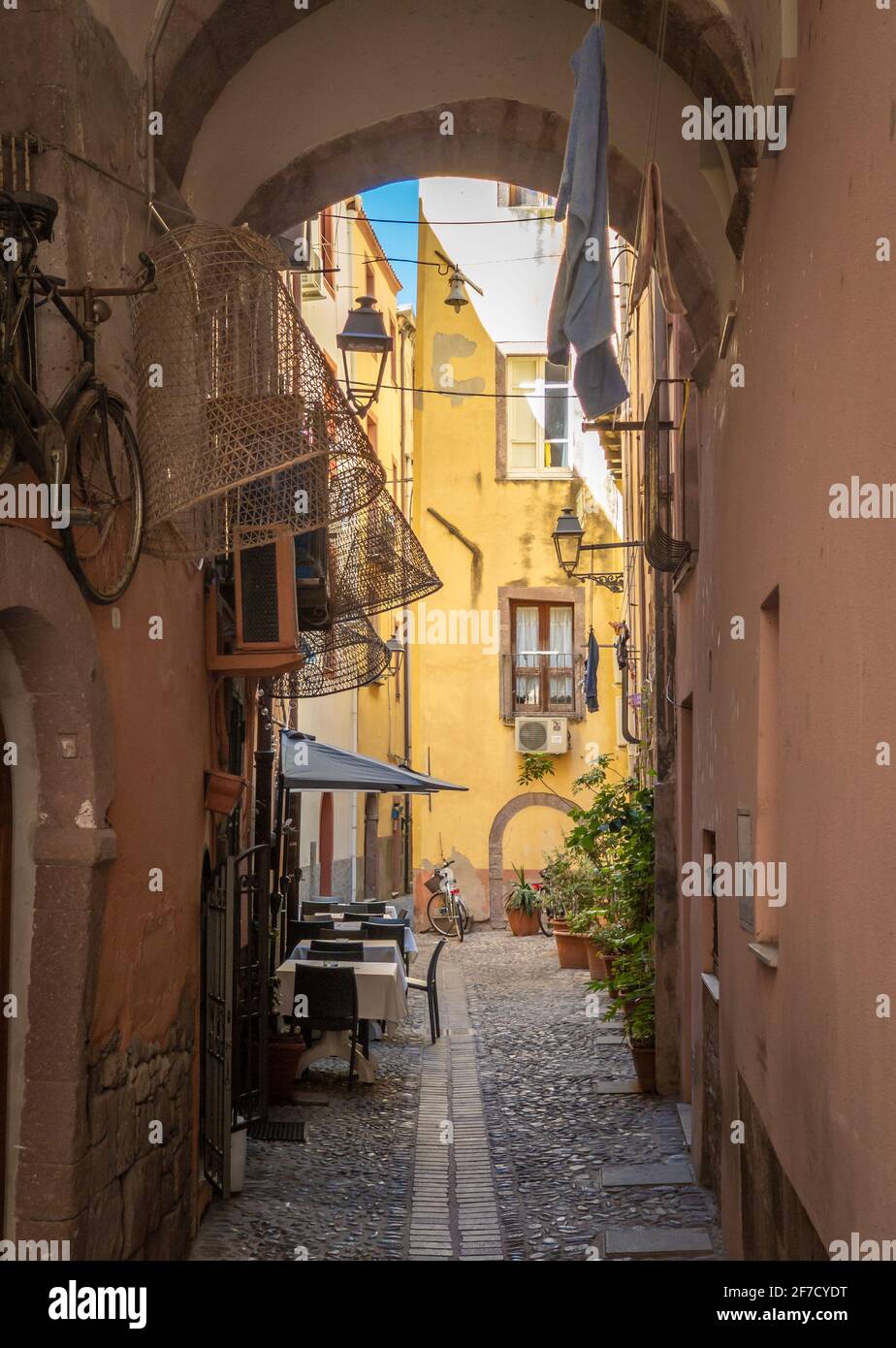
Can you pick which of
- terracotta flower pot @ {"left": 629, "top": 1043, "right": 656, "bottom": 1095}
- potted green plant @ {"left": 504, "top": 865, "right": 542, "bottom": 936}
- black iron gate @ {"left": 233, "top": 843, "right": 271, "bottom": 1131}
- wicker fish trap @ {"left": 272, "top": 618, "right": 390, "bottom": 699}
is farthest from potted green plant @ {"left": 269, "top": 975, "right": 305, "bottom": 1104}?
potted green plant @ {"left": 504, "top": 865, "right": 542, "bottom": 936}

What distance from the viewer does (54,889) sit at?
5.01 metres

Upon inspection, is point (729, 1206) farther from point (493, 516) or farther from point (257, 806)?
point (493, 516)

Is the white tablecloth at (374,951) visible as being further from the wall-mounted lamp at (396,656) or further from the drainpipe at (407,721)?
the drainpipe at (407,721)

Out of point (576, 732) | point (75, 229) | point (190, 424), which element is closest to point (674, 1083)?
point (190, 424)

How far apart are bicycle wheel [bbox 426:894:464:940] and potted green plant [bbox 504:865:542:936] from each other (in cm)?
87

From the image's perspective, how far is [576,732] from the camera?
1001 inches

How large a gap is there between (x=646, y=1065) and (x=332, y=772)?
12.9 feet

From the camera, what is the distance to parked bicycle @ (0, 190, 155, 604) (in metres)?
4.35

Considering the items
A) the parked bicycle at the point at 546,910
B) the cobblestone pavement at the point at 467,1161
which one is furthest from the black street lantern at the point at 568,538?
the parked bicycle at the point at 546,910

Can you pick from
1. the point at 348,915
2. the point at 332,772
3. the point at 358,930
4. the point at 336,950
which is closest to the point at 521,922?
the point at 348,915

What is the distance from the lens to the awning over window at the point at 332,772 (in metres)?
12.5

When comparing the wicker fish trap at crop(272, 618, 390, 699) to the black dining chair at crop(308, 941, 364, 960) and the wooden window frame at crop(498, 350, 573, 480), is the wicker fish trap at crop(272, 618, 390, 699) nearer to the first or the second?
the black dining chair at crop(308, 941, 364, 960)

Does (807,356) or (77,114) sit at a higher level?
(77,114)

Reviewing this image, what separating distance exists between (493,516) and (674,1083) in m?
16.7
